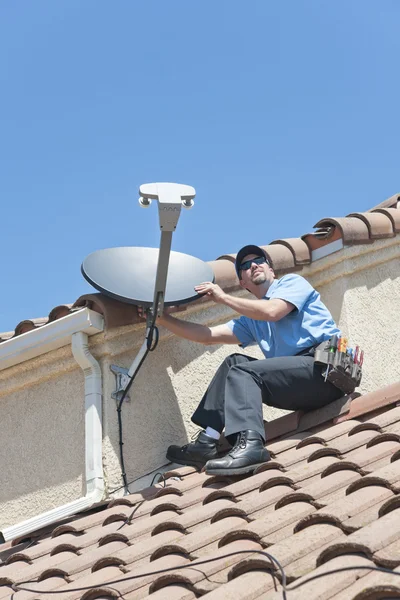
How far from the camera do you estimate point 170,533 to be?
4398 mm

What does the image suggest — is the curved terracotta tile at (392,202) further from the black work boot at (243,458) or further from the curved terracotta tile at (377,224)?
the black work boot at (243,458)

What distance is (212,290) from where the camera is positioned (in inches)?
233

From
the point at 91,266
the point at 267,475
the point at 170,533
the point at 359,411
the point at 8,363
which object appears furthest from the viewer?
the point at 8,363

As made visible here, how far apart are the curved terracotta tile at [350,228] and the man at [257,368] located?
1.20 meters

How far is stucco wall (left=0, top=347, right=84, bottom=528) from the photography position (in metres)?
6.34

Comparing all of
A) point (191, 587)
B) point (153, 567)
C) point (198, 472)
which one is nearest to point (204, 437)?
point (198, 472)

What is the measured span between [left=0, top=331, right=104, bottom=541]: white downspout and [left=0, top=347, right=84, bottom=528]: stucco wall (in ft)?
0.69

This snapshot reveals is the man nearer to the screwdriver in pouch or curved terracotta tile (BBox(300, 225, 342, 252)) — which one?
the screwdriver in pouch

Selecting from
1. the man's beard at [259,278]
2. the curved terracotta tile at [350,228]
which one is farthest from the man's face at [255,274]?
the curved terracotta tile at [350,228]

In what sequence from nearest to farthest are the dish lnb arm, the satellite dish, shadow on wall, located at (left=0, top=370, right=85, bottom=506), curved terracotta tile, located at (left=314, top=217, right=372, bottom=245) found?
the dish lnb arm
the satellite dish
shadow on wall, located at (left=0, top=370, right=85, bottom=506)
curved terracotta tile, located at (left=314, top=217, right=372, bottom=245)

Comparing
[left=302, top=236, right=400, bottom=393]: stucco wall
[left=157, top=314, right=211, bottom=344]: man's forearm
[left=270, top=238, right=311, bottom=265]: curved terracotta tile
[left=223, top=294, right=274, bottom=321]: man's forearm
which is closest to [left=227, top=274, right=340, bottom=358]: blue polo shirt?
[left=223, top=294, right=274, bottom=321]: man's forearm

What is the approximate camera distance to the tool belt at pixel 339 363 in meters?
5.61

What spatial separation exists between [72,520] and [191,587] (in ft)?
8.02

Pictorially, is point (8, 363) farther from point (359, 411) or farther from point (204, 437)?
point (359, 411)
